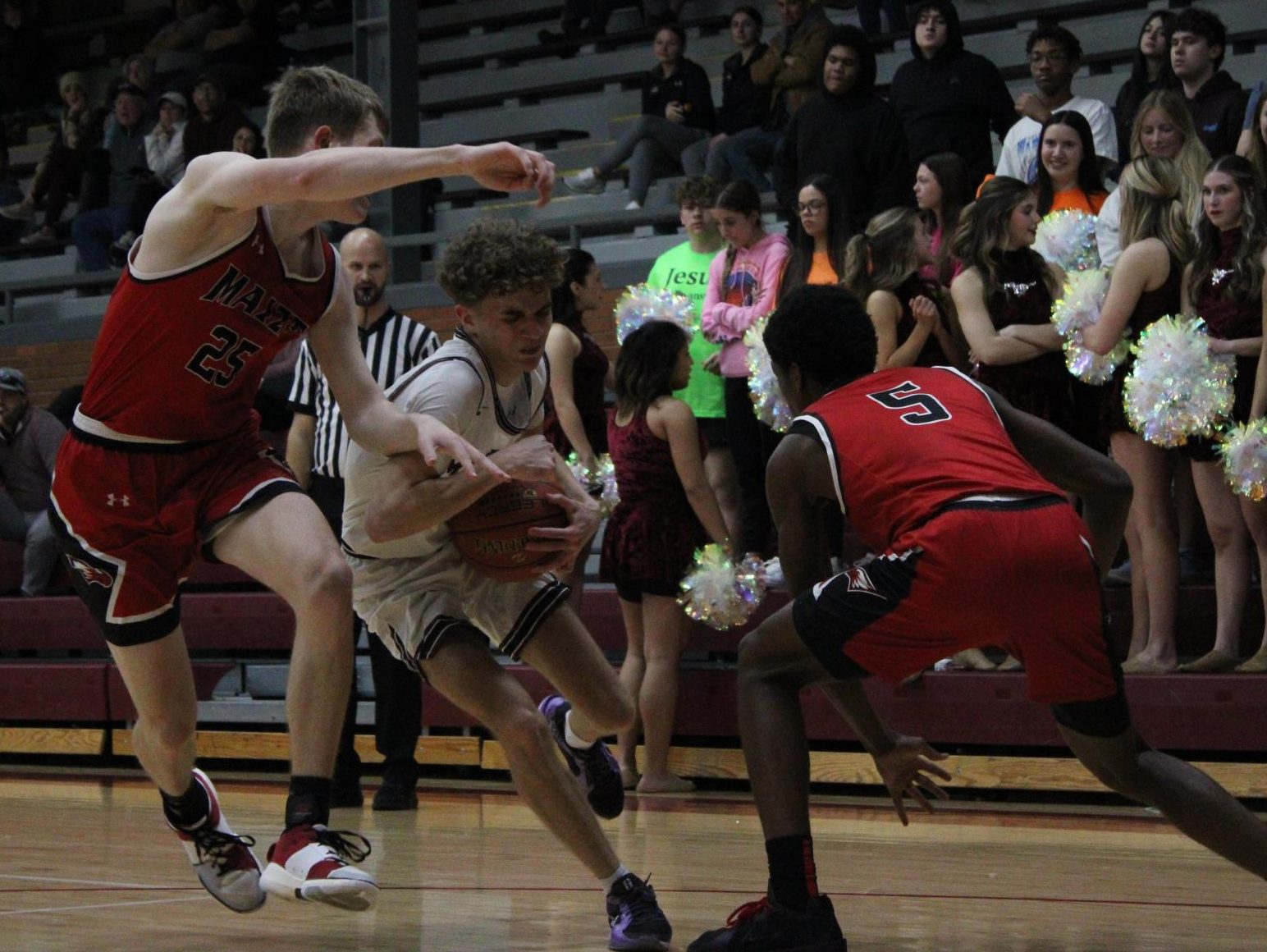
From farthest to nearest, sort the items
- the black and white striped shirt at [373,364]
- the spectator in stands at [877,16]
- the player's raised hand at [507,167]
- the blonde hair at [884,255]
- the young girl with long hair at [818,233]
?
the spectator in stands at [877,16]
the young girl with long hair at [818,233]
the blonde hair at [884,255]
the black and white striped shirt at [373,364]
the player's raised hand at [507,167]

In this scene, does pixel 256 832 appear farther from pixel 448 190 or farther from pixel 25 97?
pixel 25 97

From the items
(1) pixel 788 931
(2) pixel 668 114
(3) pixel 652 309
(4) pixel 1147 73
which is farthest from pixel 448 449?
(2) pixel 668 114

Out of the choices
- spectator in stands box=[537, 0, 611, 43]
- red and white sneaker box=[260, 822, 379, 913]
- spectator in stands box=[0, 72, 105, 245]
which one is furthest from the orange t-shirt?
spectator in stands box=[0, 72, 105, 245]

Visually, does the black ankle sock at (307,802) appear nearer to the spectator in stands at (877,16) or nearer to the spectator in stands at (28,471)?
the spectator in stands at (28,471)

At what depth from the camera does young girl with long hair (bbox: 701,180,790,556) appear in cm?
738

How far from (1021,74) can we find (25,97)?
402 inches

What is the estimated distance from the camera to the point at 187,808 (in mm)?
4043

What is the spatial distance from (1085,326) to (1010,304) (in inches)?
12.7

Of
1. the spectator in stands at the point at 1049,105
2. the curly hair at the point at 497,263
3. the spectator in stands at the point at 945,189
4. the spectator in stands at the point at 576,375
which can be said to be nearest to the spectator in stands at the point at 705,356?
the spectator in stands at the point at 576,375

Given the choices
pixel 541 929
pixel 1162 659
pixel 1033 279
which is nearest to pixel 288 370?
pixel 1033 279

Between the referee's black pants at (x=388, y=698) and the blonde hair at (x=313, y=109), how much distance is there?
111 inches

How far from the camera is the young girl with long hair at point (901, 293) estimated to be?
668cm

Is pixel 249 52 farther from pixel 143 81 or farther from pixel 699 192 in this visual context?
pixel 699 192

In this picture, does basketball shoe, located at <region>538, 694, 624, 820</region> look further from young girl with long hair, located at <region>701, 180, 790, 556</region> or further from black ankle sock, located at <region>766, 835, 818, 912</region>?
young girl with long hair, located at <region>701, 180, 790, 556</region>
